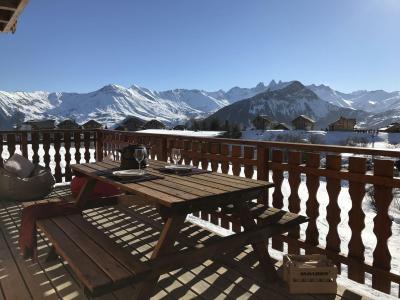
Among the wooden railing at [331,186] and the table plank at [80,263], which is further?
the wooden railing at [331,186]

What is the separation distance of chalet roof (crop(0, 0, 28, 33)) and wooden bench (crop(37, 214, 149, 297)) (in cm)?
329

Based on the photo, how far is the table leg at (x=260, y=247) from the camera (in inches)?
115

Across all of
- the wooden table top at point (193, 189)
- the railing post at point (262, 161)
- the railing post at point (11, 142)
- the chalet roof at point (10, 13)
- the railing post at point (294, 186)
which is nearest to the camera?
the wooden table top at point (193, 189)

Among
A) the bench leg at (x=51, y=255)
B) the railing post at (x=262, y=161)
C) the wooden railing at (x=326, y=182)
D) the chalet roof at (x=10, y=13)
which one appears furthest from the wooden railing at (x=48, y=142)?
the railing post at (x=262, y=161)

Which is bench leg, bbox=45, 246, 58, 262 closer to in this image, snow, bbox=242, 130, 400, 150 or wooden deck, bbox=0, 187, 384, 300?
wooden deck, bbox=0, 187, 384, 300

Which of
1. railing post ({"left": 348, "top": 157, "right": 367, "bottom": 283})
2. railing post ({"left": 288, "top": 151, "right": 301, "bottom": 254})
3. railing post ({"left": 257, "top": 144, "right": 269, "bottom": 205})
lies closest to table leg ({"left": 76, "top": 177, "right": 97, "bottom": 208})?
railing post ({"left": 257, "top": 144, "right": 269, "bottom": 205})

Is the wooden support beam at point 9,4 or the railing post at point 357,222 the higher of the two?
the wooden support beam at point 9,4

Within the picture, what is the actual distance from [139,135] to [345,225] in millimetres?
5601

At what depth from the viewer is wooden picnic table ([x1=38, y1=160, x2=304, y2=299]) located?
7.29ft

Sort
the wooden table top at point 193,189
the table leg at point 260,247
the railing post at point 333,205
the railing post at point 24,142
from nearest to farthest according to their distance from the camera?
the wooden table top at point 193,189, the table leg at point 260,247, the railing post at point 333,205, the railing post at point 24,142

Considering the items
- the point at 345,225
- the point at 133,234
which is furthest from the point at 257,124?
the point at 133,234

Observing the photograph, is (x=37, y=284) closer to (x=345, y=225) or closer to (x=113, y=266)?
(x=113, y=266)

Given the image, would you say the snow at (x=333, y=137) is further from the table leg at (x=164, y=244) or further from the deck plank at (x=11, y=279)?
the table leg at (x=164, y=244)

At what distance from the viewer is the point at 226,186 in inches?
110
